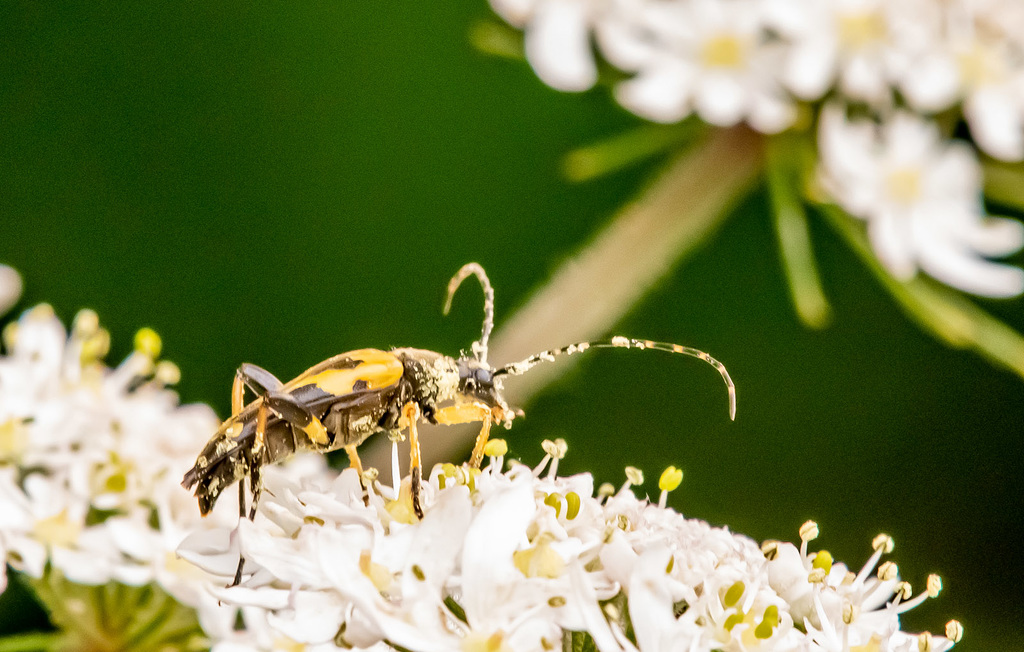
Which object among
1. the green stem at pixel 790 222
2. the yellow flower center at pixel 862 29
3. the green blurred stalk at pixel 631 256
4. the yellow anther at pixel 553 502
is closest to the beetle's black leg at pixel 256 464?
the yellow anther at pixel 553 502

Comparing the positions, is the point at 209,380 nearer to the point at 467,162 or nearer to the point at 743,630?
A: the point at 467,162

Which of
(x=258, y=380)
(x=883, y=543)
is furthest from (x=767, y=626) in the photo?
(x=258, y=380)

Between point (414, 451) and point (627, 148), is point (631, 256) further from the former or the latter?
point (414, 451)

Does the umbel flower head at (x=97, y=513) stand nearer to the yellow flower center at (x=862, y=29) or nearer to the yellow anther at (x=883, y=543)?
the yellow anther at (x=883, y=543)

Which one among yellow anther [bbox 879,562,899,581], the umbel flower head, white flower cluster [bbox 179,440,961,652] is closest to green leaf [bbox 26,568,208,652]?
the umbel flower head

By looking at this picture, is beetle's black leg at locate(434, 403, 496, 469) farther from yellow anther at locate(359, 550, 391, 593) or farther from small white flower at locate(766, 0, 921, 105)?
small white flower at locate(766, 0, 921, 105)

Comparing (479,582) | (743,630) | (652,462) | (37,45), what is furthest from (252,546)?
(37,45)
